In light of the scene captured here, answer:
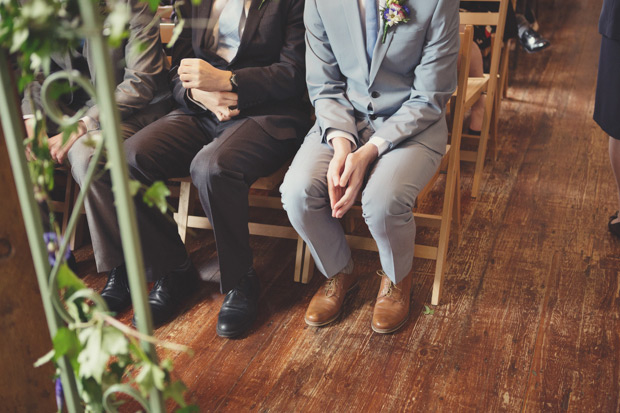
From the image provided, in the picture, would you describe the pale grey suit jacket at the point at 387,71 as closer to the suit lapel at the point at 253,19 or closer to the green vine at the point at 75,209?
the suit lapel at the point at 253,19

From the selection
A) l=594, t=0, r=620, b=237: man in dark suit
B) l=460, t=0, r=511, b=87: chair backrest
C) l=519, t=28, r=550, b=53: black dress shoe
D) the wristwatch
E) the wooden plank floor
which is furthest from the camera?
l=519, t=28, r=550, b=53: black dress shoe

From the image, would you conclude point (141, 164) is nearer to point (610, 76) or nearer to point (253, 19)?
point (253, 19)

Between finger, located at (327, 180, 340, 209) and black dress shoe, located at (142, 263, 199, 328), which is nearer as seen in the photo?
finger, located at (327, 180, 340, 209)

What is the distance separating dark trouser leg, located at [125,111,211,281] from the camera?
195 centimetres

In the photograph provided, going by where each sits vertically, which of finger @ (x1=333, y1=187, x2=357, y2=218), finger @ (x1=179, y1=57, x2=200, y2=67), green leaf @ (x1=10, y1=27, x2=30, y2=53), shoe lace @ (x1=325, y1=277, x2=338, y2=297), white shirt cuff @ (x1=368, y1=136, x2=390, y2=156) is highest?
green leaf @ (x1=10, y1=27, x2=30, y2=53)

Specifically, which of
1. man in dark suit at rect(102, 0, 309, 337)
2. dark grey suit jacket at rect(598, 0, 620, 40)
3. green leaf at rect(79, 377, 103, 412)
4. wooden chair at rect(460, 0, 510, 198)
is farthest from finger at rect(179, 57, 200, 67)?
dark grey suit jacket at rect(598, 0, 620, 40)

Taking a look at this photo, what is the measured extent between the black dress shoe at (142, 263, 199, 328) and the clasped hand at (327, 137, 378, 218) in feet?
2.09

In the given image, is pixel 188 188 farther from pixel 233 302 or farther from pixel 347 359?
pixel 347 359

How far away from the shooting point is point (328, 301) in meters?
2.00

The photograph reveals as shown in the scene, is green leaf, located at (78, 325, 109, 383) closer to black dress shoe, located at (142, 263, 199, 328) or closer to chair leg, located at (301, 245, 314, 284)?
black dress shoe, located at (142, 263, 199, 328)

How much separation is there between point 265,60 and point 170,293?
86 cm

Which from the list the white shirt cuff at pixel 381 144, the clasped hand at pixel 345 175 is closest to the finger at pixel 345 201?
the clasped hand at pixel 345 175

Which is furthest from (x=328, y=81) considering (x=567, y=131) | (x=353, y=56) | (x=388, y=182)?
(x=567, y=131)

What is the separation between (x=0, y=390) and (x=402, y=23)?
1432 millimetres
